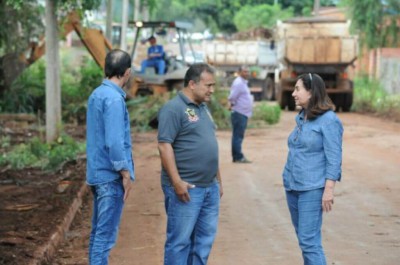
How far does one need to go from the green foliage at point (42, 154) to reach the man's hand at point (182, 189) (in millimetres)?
9121

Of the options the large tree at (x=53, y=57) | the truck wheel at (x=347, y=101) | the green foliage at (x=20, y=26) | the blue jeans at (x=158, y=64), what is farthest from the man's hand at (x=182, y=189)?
the truck wheel at (x=347, y=101)

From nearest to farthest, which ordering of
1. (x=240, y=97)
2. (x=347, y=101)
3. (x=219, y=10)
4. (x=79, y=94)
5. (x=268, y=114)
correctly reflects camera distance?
1. (x=240, y=97)
2. (x=79, y=94)
3. (x=268, y=114)
4. (x=347, y=101)
5. (x=219, y=10)

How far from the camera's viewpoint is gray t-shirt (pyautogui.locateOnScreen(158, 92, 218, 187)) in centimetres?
708

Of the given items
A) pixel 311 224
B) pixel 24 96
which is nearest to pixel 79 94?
pixel 24 96

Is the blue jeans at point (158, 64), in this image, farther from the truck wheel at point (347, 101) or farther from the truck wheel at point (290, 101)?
the truck wheel at point (347, 101)

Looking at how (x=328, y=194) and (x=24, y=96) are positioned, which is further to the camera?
(x=24, y=96)

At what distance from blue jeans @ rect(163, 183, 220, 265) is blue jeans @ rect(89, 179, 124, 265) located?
0.40 meters

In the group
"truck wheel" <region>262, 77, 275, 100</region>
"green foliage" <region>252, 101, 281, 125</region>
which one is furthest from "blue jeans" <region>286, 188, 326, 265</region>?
"truck wheel" <region>262, 77, 275, 100</region>

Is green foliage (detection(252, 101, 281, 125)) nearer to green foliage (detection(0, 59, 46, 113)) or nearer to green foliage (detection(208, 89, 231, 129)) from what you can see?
green foliage (detection(208, 89, 231, 129))

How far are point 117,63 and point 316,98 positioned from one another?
158cm

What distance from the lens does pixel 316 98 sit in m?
7.20

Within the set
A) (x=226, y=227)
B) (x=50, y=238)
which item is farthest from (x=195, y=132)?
(x=226, y=227)

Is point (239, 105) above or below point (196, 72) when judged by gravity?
below

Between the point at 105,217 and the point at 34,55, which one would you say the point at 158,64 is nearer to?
the point at 34,55
